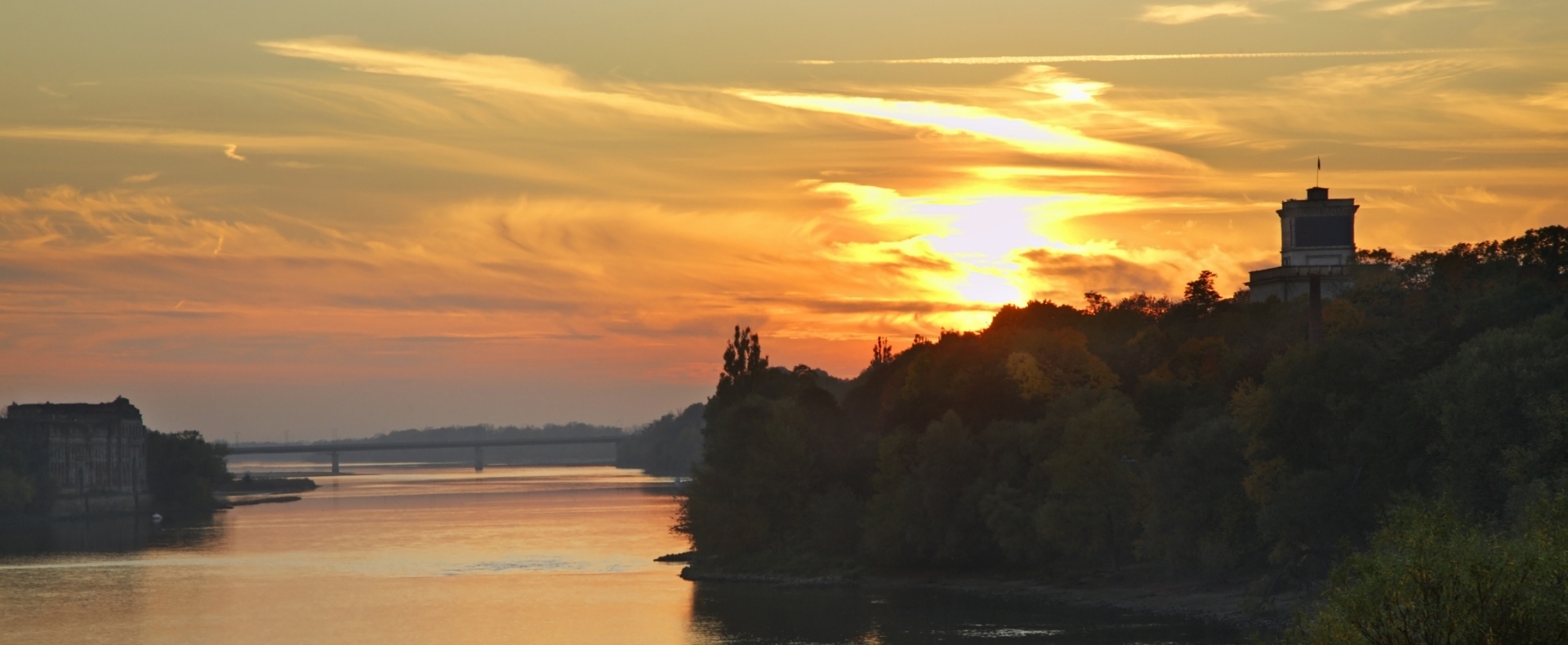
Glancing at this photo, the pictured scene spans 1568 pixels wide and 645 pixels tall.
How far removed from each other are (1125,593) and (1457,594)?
65.0 m

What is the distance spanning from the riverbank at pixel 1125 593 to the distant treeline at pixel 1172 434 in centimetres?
155

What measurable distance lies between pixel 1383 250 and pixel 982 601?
2128 inches

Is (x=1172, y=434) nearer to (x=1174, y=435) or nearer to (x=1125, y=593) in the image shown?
(x=1174, y=435)

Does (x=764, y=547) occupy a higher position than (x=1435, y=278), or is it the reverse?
(x=1435, y=278)

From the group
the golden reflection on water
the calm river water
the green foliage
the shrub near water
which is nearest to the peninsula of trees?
the green foliage

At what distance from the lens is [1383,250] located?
136m

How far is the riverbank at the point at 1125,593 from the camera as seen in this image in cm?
8706

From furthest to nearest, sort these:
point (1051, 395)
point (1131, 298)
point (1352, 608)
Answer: point (1131, 298)
point (1051, 395)
point (1352, 608)

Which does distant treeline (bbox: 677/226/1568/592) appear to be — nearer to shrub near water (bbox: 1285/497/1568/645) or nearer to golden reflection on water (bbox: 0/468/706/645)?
shrub near water (bbox: 1285/497/1568/645)

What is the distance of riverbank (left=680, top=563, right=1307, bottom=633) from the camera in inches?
3428

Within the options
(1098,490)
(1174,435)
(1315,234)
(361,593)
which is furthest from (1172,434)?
Answer: (361,593)

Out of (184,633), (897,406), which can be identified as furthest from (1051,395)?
(184,633)

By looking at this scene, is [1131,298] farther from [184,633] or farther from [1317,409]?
[184,633]

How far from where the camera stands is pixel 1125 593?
99438mm
